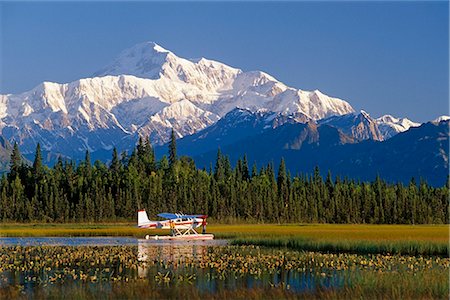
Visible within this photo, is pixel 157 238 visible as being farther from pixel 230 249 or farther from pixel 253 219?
pixel 253 219

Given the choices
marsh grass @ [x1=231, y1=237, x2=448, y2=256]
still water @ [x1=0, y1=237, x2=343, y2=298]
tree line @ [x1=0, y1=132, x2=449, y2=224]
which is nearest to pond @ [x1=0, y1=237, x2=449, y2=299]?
still water @ [x1=0, y1=237, x2=343, y2=298]

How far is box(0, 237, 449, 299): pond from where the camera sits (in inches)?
1409

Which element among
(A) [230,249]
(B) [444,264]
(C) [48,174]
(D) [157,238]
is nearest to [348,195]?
(C) [48,174]

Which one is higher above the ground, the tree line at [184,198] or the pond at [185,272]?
the tree line at [184,198]

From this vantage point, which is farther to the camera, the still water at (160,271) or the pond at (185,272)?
the still water at (160,271)

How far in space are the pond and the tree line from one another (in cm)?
9004

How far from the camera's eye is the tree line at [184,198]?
148m

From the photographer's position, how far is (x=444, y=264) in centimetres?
4603

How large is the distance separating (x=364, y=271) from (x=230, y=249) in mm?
20723

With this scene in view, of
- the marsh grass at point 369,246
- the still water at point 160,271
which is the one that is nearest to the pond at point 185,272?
the still water at point 160,271

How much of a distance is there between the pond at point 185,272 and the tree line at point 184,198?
9004 cm

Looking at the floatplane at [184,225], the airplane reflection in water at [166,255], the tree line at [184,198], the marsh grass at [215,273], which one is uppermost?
the tree line at [184,198]

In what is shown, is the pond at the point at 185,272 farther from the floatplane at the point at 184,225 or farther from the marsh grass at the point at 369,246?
the floatplane at the point at 184,225

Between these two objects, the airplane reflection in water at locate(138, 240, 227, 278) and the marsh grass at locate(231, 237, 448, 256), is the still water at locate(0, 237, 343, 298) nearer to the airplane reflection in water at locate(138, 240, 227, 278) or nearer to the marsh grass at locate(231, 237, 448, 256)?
the airplane reflection in water at locate(138, 240, 227, 278)
